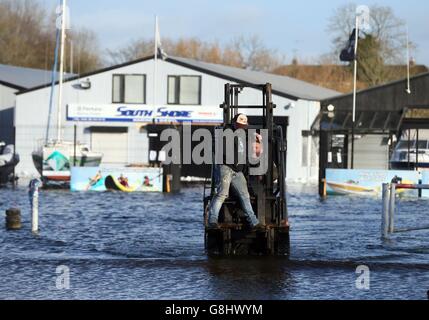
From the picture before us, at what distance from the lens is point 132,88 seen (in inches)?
1977

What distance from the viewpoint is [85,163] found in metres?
43.6

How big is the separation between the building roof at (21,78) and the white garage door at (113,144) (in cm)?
862

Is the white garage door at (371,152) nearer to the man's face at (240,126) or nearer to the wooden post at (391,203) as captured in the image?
the wooden post at (391,203)

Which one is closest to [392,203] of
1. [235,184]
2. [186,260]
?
[235,184]

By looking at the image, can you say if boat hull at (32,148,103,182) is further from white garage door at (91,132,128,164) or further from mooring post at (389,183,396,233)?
mooring post at (389,183,396,233)

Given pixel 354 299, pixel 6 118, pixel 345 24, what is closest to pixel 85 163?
pixel 6 118

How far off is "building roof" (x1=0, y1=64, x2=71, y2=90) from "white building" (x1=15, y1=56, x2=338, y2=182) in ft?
25.8

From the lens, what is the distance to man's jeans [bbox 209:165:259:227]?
1500cm

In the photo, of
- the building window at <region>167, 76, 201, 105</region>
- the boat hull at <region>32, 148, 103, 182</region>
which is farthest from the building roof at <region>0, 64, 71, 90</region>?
the boat hull at <region>32, 148, 103, 182</region>

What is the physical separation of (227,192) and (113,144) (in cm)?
3563

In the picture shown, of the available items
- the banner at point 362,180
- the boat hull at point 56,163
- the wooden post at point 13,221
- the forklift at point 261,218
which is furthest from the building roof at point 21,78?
the forklift at point 261,218

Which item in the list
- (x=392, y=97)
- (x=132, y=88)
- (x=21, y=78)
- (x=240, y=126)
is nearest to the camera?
(x=240, y=126)

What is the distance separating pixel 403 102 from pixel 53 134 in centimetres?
1792

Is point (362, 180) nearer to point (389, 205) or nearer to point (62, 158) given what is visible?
point (62, 158)
